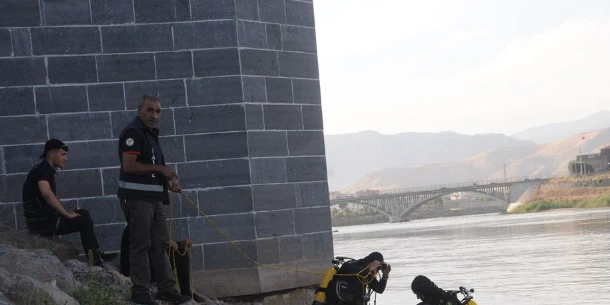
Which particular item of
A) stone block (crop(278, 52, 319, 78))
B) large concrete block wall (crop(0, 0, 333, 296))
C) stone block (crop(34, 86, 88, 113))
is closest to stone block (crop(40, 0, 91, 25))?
large concrete block wall (crop(0, 0, 333, 296))

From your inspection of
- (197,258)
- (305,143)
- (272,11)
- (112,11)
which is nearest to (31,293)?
(197,258)

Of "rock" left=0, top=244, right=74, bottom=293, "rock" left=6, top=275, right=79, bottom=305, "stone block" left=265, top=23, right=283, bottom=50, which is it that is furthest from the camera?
"stone block" left=265, top=23, right=283, bottom=50

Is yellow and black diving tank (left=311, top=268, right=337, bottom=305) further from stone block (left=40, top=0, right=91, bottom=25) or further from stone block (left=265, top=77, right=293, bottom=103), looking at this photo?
stone block (left=40, top=0, right=91, bottom=25)

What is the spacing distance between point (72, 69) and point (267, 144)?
190 centimetres

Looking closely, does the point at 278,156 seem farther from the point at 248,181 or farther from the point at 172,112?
the point at 172,112

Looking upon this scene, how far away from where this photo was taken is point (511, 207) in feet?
306

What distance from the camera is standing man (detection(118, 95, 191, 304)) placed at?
6.83 metres

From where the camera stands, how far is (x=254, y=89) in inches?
348

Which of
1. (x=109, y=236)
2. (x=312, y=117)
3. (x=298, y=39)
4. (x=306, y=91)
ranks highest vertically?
(x=298, y=39)

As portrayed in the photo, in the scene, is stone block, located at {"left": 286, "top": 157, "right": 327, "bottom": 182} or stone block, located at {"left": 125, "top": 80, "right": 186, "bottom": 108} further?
stone block, located at {"left": 286, "top": 157, "right": 327, "bottom": 182}

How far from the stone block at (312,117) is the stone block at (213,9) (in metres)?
1.24

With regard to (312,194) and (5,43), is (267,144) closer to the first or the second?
(312,194)

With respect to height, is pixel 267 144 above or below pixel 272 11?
below

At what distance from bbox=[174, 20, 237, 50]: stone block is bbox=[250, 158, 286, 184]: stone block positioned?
3.66 feet
